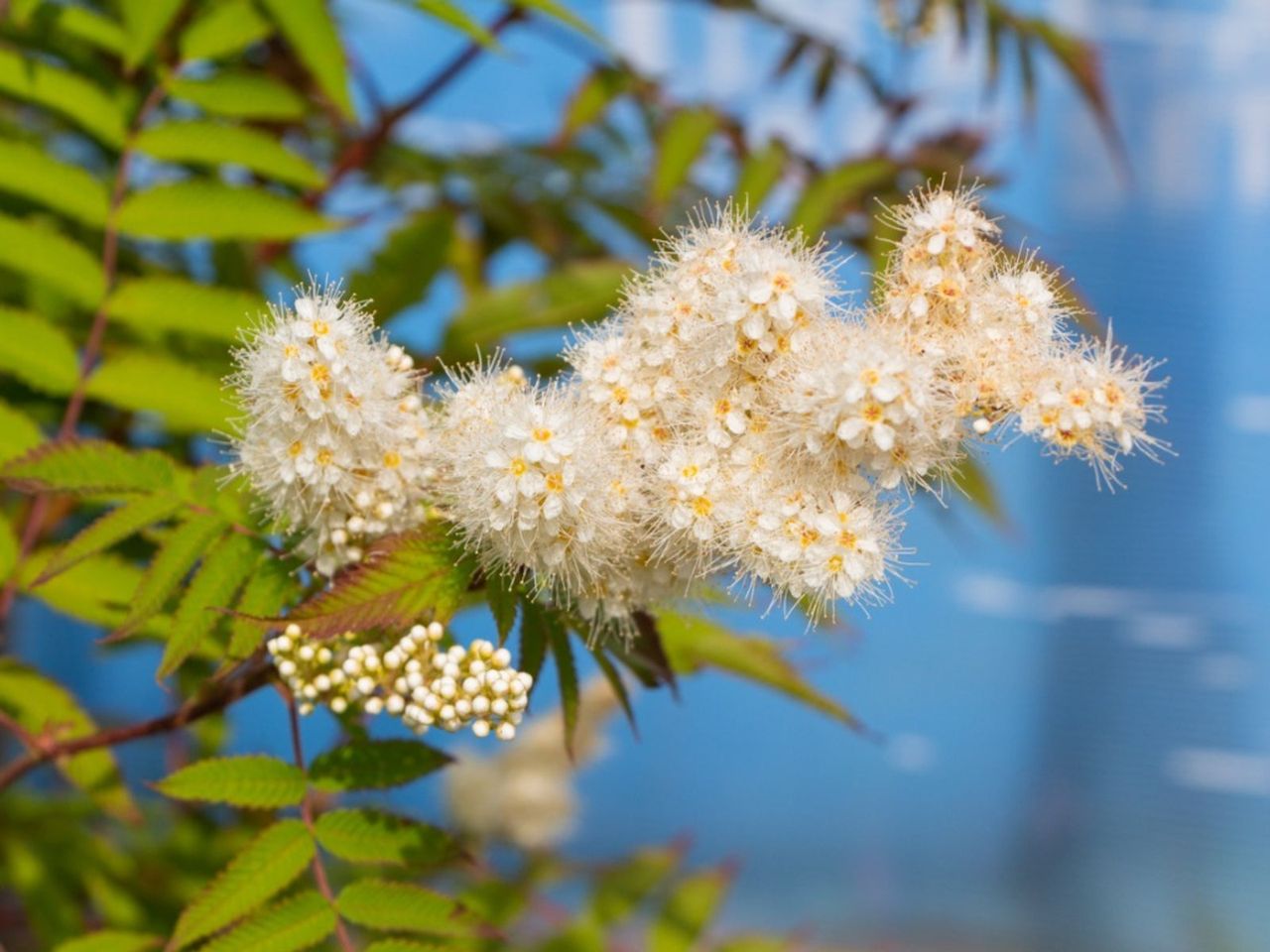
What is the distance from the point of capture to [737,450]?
543 millimetres

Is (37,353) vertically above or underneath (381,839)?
above

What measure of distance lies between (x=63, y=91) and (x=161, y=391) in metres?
0.23

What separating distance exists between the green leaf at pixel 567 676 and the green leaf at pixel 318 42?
43cm

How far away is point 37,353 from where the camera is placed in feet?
2.61

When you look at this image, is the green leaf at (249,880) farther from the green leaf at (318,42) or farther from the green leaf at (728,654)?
the green leaf at (318,42)

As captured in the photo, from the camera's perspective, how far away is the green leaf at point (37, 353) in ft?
2.58

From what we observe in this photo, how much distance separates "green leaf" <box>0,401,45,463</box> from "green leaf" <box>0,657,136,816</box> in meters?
0.18

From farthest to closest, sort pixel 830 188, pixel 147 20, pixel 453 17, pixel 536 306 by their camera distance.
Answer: pixel 536 306, pixel 830 188, pixel 147 20, pixel 453 17

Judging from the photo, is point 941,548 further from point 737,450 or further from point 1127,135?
point 737,450

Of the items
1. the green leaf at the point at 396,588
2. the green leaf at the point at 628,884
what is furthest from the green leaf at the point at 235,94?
the green leaf at the point at 628,884

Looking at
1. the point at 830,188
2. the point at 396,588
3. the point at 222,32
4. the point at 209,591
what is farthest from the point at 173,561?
the point at 830,188

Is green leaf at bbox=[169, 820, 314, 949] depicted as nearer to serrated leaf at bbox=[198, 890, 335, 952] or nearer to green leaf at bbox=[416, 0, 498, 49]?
serrated leaf at bbox=[198, 890, 335, 952]

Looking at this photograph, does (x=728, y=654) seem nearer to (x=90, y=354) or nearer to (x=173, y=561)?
(x=173, y=561)

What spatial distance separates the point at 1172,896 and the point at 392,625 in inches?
105
